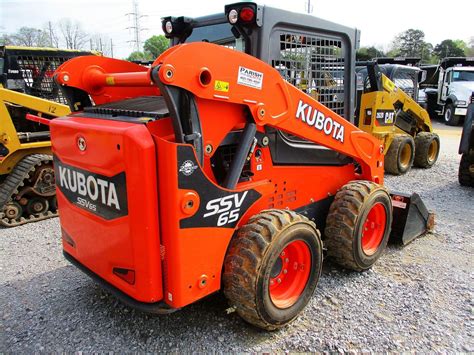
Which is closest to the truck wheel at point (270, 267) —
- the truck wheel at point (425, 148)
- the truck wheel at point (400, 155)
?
the truck wheel at point (400, 155)

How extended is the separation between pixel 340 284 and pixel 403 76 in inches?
283

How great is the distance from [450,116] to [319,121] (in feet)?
55.5

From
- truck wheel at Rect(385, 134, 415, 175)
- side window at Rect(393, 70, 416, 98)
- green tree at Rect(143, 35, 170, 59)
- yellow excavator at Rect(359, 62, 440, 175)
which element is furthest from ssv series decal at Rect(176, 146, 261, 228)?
green tree at Rect(143, 35, 170, 59)

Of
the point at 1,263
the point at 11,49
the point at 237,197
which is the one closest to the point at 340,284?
the point at 237,197

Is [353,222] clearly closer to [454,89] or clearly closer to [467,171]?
[467,171]

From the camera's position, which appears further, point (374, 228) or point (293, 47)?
point (374, 228)

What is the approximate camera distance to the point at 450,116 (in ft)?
57.6

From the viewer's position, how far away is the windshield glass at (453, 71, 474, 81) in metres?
17.2

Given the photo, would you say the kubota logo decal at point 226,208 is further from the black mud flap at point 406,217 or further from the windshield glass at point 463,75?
the windshield glass at point 463,75

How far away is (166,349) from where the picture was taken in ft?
8.99

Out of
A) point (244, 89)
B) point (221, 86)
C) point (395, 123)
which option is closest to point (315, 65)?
point (244, 89)

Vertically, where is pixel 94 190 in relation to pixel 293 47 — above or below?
below

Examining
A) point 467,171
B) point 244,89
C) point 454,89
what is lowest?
point 467,171

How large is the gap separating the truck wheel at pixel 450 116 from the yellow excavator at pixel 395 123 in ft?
30.8
